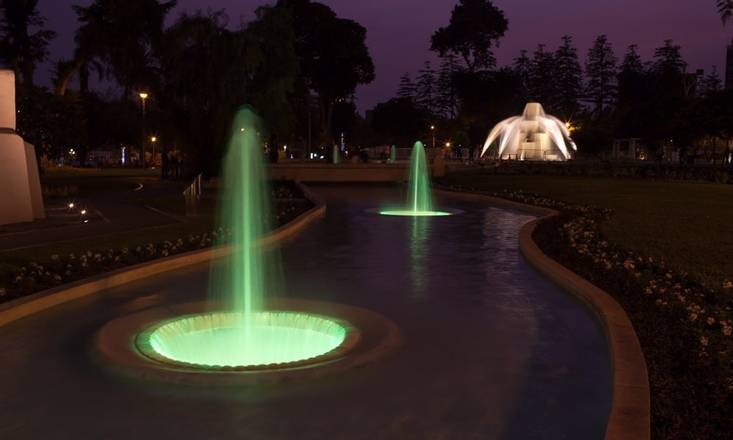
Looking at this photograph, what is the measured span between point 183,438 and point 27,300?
381cm

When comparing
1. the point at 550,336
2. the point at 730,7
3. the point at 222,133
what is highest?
the point at 730,7

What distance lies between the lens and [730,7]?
25.6 m

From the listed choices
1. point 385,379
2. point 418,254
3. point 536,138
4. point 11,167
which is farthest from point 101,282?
point 536,138

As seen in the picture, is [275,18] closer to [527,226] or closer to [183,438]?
[527,226]

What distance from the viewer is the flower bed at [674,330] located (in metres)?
4.13

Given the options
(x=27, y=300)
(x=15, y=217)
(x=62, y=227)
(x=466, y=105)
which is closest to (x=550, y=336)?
(x=27, y=300)

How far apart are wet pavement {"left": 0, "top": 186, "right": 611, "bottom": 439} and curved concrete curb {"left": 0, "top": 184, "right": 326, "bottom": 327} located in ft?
0.43

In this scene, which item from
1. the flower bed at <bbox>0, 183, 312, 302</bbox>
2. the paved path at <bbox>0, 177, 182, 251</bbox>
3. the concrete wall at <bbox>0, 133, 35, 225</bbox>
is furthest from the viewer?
the concrete wall at <bbox>0, 133, 35, 225</bbox>

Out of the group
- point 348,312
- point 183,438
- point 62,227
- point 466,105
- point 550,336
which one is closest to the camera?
point 183,438

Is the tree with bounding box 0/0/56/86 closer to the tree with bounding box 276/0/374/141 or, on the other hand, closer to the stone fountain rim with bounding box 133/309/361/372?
the tree with bounding box 276/0/374/141

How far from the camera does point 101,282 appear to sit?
8.16 meters

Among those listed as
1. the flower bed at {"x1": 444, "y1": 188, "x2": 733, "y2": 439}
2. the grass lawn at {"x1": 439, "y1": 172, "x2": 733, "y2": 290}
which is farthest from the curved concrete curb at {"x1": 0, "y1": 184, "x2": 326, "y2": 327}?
the grass lawn at {"x1": 439, "y1": 172, "x2": 733, "y2": 290}

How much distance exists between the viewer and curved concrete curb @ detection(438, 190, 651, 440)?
152 inches

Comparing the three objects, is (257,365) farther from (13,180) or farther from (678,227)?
(678,227)
